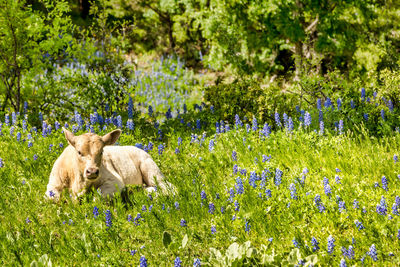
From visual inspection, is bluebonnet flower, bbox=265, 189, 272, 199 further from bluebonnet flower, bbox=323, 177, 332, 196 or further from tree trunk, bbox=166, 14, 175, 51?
tree trunk, bbox=166, 14, 175, 51

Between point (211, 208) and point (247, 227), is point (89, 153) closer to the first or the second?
point (211, 208)

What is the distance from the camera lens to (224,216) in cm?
484

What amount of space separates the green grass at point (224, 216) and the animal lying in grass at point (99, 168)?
19 centimetres

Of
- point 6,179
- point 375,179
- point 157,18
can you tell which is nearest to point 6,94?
point 6,179

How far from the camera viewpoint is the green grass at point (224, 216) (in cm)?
421

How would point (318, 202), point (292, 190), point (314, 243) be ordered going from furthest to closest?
point (292, 190)
point (318, 202)
point (314, 243)

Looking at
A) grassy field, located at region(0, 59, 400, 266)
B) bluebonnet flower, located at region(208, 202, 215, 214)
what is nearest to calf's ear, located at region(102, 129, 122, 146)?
grassy field, located at region(0, 59, 400, 266)

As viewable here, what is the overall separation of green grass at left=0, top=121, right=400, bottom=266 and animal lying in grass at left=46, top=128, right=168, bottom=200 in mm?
191

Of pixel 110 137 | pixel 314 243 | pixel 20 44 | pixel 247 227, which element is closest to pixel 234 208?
pixel 247 227

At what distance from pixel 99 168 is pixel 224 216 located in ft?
5.48

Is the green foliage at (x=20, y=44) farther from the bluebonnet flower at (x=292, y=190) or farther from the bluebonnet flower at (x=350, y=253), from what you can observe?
the bluebonnet flower at (x=350, y=253)

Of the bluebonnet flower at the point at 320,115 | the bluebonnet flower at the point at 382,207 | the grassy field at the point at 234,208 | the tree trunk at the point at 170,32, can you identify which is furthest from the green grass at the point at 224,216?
the tree trunk at the point at 170,32

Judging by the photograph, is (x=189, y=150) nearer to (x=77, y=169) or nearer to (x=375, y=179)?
(x=77, y=169)

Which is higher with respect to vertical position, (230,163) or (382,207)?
(382,207)
